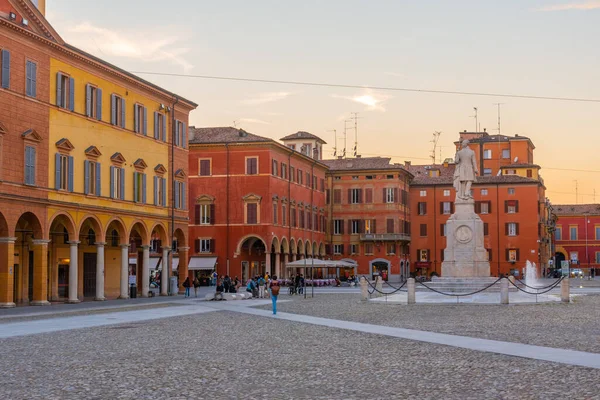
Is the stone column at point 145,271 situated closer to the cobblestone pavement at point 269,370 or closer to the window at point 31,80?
the window at point 31,80

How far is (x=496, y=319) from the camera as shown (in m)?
29.1

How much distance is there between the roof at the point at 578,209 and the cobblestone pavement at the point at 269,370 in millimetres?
129355

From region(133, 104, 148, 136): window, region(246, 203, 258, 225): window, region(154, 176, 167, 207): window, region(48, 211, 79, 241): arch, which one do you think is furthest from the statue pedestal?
region(246, 203, 258, 225): window

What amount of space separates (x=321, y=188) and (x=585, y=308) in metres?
61.5

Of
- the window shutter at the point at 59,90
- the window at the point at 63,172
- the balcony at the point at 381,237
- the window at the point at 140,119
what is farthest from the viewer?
the balcony at the point at 381,237

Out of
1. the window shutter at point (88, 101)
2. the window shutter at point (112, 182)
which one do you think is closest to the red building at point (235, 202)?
the window shutter at point (112, 182)

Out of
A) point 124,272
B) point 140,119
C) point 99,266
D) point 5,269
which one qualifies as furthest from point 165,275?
point 5,269

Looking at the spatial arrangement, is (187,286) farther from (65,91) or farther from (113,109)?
(65,91)

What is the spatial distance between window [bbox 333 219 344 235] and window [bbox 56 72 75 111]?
5926 cm

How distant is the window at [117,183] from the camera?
159ft

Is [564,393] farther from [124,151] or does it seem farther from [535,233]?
[535,233]

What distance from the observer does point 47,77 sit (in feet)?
139

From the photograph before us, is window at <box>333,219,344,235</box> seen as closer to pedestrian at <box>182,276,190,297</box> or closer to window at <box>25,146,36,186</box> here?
pedestrian at <box>182,276,190,297</box>

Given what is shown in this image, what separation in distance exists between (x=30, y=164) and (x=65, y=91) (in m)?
5.02
